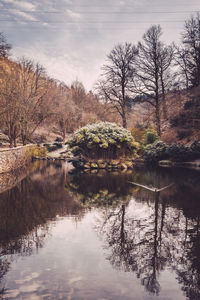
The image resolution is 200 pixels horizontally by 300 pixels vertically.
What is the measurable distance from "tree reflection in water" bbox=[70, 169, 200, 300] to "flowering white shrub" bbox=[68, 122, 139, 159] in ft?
26.9

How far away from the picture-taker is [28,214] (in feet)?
22.9

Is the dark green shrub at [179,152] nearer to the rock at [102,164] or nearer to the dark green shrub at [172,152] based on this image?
the dark green shrub at [172,152]

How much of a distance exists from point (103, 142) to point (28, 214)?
1165 cm

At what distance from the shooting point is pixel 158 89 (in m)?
29.5

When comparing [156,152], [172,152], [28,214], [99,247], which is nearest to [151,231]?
[99,247]

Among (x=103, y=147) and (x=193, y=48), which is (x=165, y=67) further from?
(x=103, y=147)

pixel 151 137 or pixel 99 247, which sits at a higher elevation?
pixel 151 137

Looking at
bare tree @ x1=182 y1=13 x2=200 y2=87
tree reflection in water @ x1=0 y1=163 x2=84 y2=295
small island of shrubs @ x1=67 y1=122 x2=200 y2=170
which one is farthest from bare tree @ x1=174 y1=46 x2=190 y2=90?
tree reflection in water @ x1=0 y1=163 x2=84 y2=295

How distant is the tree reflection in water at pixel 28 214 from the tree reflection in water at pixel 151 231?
3.14 ft

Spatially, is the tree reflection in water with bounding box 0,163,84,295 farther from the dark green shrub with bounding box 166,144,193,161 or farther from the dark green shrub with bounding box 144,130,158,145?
the dark green shrub with bounding box 144,130,158,145

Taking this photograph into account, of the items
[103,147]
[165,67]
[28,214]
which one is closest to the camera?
[28,214]

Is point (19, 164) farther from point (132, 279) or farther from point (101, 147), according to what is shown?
point (132, 279)

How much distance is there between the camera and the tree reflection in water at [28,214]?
4914 millimetres

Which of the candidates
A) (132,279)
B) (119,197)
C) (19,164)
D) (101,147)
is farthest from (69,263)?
(19,164)
